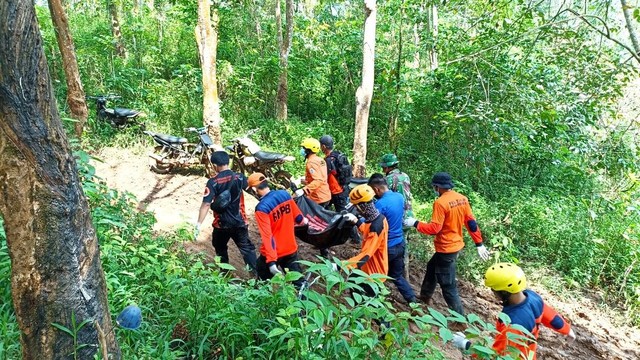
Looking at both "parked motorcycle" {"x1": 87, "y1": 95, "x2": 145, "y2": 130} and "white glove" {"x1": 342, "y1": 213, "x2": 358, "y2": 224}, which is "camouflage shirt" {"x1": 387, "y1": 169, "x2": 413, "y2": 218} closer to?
"white glove" {"x1": 342, "y1": 213, "x2": 358, "y2": 224}

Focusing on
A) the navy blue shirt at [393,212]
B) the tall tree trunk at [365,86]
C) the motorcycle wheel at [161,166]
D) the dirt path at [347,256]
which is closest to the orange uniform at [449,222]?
the navy blue shirt at [393,212]

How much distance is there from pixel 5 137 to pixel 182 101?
8.96 m

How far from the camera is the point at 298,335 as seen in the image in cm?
265

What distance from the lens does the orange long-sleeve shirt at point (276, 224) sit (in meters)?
4.20

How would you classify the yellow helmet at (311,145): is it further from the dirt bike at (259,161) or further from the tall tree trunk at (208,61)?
the tall tree trunk at (208,61)

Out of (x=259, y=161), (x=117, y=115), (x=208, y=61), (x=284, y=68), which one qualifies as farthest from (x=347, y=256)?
(x=117, y=115)

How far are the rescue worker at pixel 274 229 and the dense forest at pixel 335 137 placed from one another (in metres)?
0.40

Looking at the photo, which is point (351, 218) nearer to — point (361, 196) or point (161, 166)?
point (361, 196)

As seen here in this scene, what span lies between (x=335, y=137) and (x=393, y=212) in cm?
658

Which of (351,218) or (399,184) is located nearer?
(351,218)

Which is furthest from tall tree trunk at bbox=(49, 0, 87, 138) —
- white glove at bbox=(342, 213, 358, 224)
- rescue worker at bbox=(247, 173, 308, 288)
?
white glove at bbox=(342, 213, 358, 224)

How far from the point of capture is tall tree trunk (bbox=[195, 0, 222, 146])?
7.78 meters

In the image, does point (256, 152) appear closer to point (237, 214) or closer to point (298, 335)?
point (237, 214)

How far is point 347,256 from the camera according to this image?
6633 millimetres
